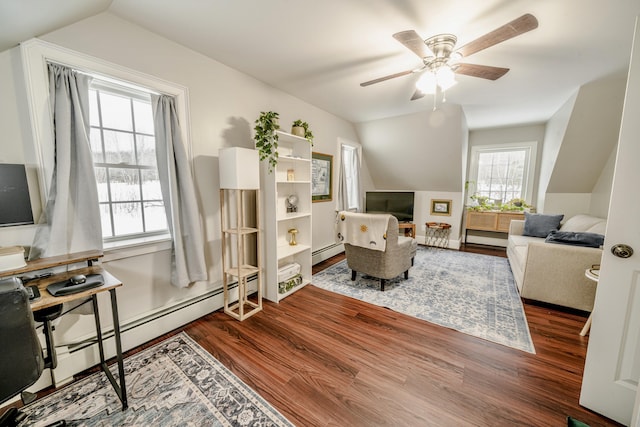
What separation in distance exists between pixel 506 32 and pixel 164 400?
121 inches

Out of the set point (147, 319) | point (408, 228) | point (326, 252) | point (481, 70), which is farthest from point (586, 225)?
point (147, 319)

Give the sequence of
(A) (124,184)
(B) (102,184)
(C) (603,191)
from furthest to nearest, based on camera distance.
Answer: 1. (C) (603,191)
2. (A) (124,184)
3. (B) (102,184)

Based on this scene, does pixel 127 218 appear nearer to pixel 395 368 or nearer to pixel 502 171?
pixel 395 368

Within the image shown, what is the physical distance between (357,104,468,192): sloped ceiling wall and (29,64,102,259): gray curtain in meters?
4.03

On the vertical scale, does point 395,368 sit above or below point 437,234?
below

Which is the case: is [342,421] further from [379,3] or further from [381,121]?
[381,121]

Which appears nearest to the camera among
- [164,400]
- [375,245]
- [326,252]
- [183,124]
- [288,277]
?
[164,400]

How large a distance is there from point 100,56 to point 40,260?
142cm

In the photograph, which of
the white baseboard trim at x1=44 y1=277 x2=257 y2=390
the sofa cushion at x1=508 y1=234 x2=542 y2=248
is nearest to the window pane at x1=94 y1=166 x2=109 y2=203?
the white baseboard trim at x1=44 y1=277 x2=257 y2=390

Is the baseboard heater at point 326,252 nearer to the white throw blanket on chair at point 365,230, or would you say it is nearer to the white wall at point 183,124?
the white throw blanket on chair at point 365,230

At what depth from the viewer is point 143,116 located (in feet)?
6.72

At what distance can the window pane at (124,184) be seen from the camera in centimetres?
193

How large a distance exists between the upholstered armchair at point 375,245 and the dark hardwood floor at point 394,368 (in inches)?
23.0

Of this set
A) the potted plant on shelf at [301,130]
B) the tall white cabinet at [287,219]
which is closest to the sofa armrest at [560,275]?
the tall white cabinet at [287,219]
